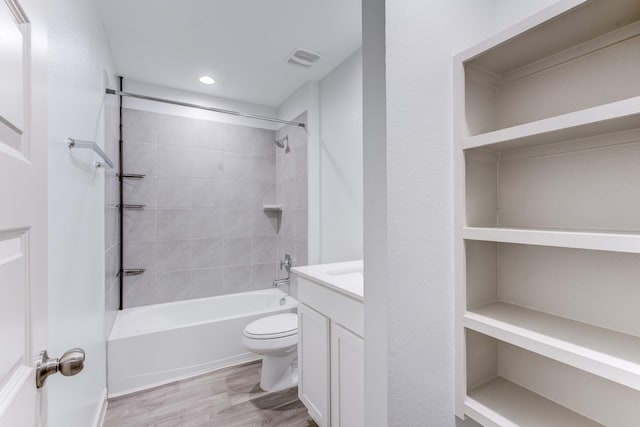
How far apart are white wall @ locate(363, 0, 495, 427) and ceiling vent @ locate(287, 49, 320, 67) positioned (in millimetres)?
1426

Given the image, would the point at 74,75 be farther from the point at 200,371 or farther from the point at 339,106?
the point at 200,371

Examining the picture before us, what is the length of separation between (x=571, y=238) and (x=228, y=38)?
7.42ft

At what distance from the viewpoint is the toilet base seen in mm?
2035

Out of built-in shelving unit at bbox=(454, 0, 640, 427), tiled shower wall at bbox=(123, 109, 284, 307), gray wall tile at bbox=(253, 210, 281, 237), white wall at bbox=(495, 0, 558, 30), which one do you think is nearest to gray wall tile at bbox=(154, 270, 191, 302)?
tiled shower wall at bbox=(123, 109, 284, 307)

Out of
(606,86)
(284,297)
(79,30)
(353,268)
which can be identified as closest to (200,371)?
(284,297)

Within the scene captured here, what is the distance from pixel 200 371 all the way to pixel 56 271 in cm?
166

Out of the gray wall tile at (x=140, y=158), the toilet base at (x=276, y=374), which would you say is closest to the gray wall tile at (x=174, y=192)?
the gray wall tile at (x=140, y=158)

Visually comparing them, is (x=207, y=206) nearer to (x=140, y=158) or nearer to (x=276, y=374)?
(x=140, y=158)

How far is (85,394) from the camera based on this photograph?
1385 millimetres

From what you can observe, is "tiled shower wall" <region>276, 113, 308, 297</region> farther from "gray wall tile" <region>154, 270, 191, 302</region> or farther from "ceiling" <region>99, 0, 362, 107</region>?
"gray wall tile" <region>154, 270, 191, 302</region>

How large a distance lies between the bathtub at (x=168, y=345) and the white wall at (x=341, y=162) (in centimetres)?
88

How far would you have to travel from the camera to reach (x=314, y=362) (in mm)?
1560

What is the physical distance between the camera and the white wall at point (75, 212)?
3.31ft

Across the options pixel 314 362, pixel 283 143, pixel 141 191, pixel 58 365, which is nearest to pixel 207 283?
pixel 141 191
